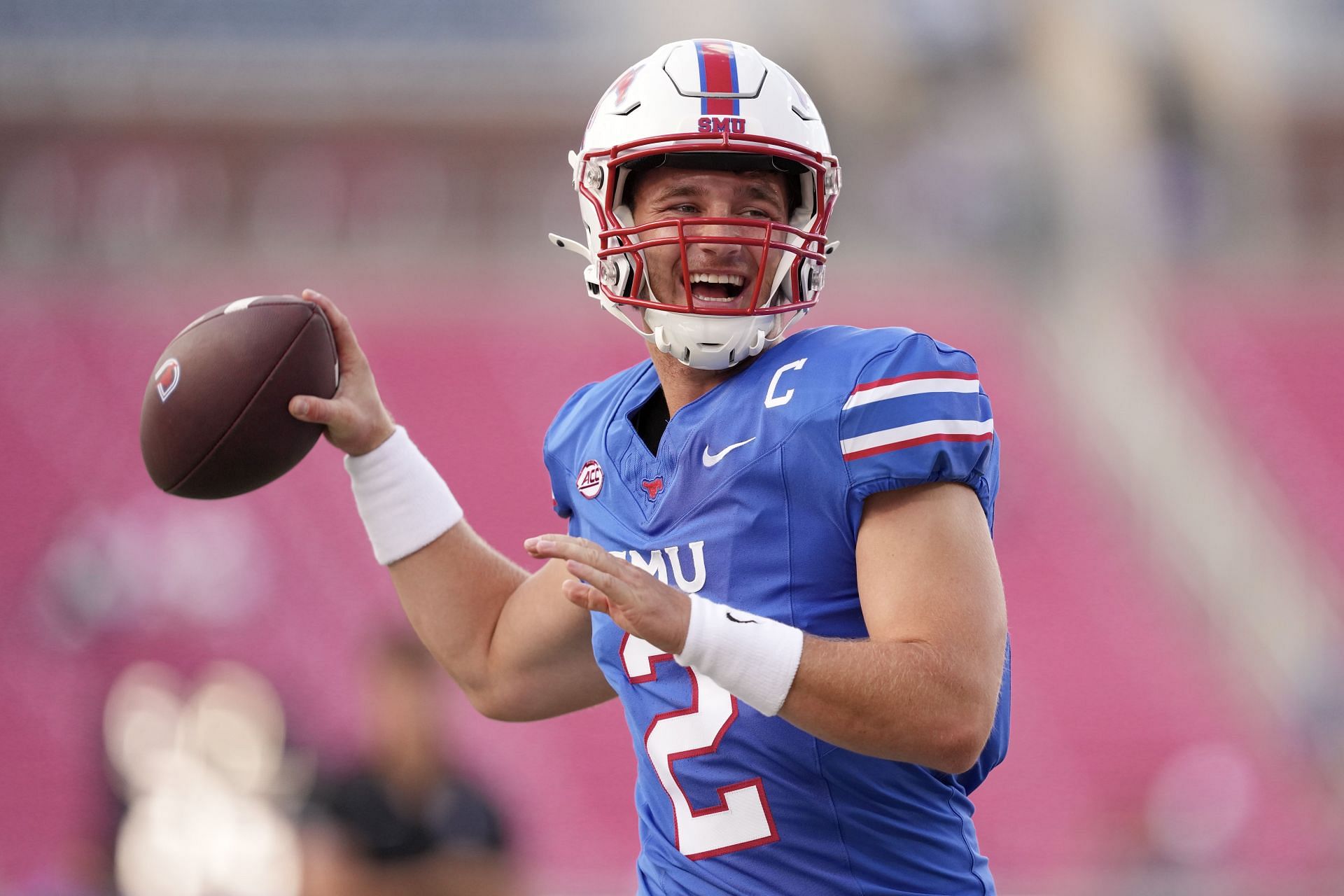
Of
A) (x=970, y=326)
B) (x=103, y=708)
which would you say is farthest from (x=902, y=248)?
(x=103, y=708)

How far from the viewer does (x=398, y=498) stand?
2.20 meters

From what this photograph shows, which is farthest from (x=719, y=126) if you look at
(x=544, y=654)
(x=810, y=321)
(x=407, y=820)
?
(x=810, y=321)

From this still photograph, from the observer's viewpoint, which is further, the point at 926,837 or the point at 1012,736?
the point at 1012,736

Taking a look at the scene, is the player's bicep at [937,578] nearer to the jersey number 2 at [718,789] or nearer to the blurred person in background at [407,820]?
the jersey number 2 at [718,789]

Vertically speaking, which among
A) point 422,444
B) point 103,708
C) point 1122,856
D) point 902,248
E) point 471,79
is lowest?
point 1122,856

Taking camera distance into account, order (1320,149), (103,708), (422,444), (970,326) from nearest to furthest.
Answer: (103,708)
(422,444)
(970,326)
(1320,149)

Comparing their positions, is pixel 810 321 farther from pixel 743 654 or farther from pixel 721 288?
pixel 743 654

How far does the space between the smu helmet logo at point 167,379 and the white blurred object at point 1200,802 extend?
570cm

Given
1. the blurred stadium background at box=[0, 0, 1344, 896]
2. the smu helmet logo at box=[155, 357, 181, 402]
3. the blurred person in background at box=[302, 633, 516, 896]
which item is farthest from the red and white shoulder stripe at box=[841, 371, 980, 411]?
the blurred stadium background at box=[0, 0, 1344, 896]

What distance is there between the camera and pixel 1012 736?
24.6ft

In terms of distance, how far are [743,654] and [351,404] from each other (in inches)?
33.8

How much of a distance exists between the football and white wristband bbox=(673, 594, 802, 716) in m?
0.78

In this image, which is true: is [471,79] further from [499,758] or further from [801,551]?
[801,551]

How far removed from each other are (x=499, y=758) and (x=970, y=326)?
12.5ft
